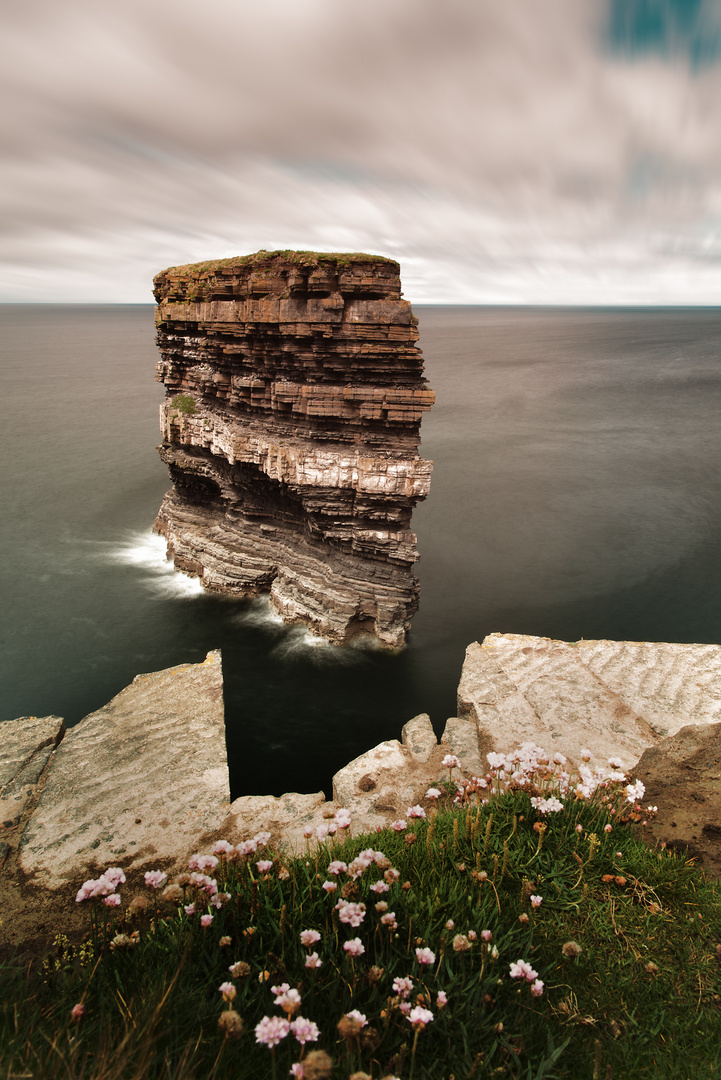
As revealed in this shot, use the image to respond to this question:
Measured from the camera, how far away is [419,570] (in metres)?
26.7

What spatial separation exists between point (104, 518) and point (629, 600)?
27871 millimetres

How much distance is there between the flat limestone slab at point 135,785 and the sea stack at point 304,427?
9.08 meters

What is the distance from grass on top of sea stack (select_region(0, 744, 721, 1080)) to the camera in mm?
3338

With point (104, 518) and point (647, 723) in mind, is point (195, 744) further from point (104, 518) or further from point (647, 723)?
point (104, 518)

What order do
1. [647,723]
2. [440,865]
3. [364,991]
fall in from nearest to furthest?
[364,991] → [440,865] → [647,723]

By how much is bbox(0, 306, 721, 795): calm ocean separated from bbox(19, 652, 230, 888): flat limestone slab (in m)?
4.46

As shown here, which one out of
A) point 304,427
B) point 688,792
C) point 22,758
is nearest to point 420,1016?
point 688,792

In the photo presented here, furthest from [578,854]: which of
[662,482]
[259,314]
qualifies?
[662,482]

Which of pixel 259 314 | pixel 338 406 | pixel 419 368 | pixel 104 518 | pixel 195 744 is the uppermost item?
pixel 259 314

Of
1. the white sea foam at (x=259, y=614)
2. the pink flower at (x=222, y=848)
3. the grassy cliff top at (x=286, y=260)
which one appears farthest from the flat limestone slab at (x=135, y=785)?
the grassy cliff top at (x=286, y=260)

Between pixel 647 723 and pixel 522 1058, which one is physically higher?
pixel 522 1058

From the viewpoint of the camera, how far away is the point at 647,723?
11453 millimetres

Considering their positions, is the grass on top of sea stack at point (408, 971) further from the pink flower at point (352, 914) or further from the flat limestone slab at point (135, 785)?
the flat limestone slab at point (135, 785)

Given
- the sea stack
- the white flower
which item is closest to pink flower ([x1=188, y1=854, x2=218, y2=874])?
the white flower
